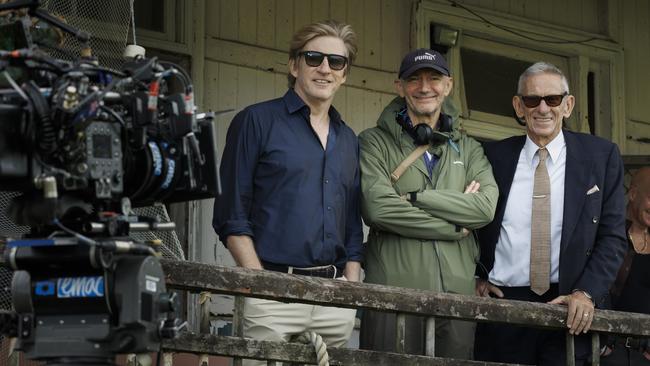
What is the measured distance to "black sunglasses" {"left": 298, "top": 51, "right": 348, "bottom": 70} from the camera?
5832 millimetres

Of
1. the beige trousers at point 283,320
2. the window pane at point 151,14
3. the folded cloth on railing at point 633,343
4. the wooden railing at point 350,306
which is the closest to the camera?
the wooden railing at point 350,306

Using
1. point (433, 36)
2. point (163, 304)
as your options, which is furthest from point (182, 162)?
point (433, 36)

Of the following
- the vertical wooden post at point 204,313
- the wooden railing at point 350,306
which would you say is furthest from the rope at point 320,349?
the vertical wooden post at point 204,313

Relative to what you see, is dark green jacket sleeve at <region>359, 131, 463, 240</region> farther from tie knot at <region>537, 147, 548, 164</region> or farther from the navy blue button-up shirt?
tie knot at <region>537, 147, 548, 164</region>

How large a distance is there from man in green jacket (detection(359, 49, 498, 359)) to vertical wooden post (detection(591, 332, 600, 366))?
21.8 inches

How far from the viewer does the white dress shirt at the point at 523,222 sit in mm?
6059

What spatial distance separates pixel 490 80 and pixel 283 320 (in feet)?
14.9

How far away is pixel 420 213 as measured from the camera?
581cm

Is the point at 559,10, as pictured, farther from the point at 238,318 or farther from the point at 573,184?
the point at 238,318

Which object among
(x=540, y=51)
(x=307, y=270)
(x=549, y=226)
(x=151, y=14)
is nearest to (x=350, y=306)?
(x=307, y=270)

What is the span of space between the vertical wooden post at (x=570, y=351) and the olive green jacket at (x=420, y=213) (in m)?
0.49

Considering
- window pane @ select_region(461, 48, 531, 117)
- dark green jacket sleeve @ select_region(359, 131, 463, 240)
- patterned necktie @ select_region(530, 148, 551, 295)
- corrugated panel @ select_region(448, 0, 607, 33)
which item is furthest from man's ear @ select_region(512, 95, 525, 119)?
corrugated panel @ select_region(448, 0, 607, 33)

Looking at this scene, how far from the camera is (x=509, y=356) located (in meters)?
6.12

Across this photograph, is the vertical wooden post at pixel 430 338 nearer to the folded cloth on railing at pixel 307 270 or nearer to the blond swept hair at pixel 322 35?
the folded cloth on railing at pixel 307 270
